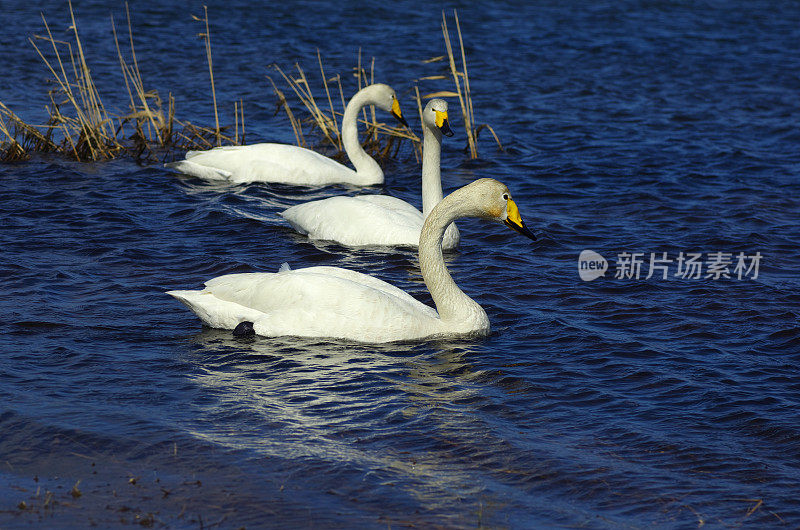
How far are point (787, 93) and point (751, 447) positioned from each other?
14.8m

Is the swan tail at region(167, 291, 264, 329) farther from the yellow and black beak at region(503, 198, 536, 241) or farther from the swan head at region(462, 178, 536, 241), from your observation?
the yellow and black beak at region(503, 198, 536, 241)

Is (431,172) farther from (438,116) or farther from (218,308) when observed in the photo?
(218,308)

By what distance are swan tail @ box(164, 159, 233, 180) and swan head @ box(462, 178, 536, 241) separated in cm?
595

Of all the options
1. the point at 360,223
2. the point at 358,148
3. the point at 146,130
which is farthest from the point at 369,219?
the point at 146,130

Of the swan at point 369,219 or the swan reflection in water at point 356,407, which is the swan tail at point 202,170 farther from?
the swan reflection in water at point 356,407

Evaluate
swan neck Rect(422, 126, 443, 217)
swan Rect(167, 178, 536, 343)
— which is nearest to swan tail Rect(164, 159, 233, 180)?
swan neck Rect(422, 126, 443, 217)

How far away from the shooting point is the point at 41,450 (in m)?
6.07

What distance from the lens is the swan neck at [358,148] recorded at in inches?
550

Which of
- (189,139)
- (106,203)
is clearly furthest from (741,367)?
(189,139)

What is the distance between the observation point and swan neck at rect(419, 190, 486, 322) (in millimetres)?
8391

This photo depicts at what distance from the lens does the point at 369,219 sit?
11180mm

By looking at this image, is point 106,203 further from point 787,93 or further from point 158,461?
point 787,93

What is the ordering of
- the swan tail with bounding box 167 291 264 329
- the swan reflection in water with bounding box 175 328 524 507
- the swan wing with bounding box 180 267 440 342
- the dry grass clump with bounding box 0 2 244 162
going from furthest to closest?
the dry grass clump with bounding box 0 2 244 162
the swan tail with bounding box 167 291 264 329
the swan wing with bounding box 180 267 440 342
the swan reflection in water with bounding box 175 328 524 507

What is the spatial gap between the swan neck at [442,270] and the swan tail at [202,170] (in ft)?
18.7
